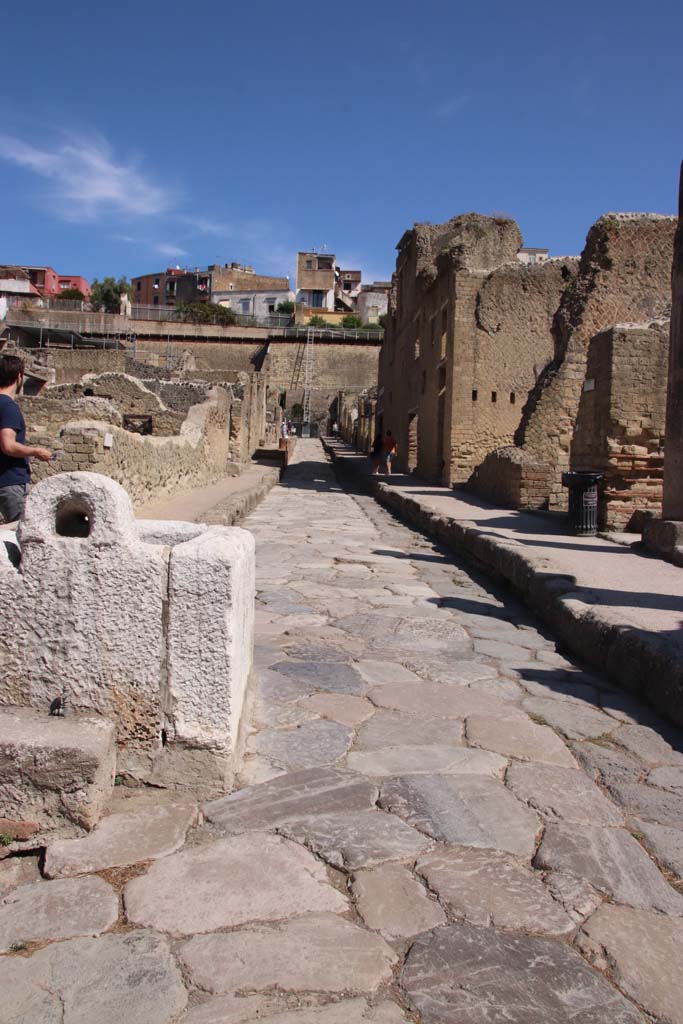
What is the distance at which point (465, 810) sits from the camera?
2547 millimetres

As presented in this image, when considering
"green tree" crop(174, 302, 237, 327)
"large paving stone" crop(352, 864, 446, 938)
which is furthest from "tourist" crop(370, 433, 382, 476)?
"green tree" crop(174, 302, 237, 327)

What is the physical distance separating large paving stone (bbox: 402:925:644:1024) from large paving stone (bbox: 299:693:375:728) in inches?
56.7

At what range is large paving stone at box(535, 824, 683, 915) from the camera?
2119 millimetres

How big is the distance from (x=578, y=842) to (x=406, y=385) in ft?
75.5

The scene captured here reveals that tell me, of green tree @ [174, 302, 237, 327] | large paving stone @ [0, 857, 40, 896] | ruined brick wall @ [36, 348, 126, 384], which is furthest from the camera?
green tree @ [174, 302, 237, 327]

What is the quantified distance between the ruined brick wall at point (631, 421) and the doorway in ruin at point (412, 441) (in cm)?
1368

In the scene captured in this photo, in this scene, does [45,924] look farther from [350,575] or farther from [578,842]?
[350,575]

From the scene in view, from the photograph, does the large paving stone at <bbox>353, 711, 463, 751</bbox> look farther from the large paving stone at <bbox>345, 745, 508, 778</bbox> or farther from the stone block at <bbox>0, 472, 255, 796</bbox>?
the stone block at <bbox>0, 472, 255, 796</bbox>

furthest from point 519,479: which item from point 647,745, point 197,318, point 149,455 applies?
point 197,318

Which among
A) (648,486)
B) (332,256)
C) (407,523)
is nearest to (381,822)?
(648,486)

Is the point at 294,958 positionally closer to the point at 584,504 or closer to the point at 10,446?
the point at 10,446

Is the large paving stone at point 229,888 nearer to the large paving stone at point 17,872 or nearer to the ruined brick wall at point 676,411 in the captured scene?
the large paving stone at point 17,872

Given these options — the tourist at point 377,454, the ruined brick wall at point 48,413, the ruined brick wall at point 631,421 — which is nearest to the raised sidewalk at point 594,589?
the ruined brick wall at point 631,421

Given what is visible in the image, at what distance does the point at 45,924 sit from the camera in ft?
6.17
